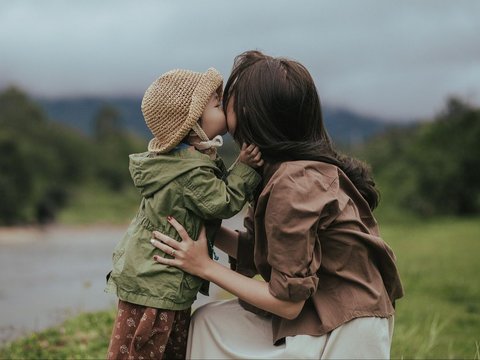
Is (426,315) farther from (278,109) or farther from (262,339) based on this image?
(278,109)

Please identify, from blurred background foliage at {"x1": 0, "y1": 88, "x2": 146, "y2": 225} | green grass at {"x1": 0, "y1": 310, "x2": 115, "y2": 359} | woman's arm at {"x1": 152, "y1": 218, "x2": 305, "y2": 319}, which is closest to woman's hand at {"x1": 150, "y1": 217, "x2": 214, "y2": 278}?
woman's arm at {"x1": 152, "y1": 218, "x2": 305, "y2": 319}

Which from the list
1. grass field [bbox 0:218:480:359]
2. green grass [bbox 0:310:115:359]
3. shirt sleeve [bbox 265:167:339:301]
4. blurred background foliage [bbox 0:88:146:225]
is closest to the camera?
shirt sleeve [bbox 265:167:339:301]

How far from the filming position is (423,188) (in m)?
27.9

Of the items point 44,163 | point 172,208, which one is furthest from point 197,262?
point 44,163

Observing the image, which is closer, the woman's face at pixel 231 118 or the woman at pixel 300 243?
the woman at pixel 300 243

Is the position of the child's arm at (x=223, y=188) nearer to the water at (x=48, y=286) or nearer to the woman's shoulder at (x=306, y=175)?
the woman's shoulder at (x=306, y=175)

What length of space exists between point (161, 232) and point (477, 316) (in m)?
6.33

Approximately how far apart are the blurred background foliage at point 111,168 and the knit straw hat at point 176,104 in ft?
54.5

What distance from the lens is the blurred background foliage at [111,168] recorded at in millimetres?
27547

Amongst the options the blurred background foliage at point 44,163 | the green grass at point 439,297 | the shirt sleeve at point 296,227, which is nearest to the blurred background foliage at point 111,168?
the blurred background foliage at point 44,163

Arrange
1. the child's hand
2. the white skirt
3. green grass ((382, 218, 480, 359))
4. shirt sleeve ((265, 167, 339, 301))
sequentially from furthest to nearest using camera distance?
1. green grass ((382, 218, 480, 359))
2. the child's hand
3. the white skirt
4. shirt sleeve ((265, 167, 339, 301))

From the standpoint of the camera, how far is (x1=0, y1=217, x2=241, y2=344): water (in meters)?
6.18

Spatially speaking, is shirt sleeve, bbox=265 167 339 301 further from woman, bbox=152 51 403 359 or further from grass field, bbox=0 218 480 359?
grass field, bbox=0 218 480 359

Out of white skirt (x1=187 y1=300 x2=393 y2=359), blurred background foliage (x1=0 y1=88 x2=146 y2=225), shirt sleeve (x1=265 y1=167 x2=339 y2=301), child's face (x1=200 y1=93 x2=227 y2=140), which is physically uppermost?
child's face (x1=200 y1=93 x2=227 y2=140)
